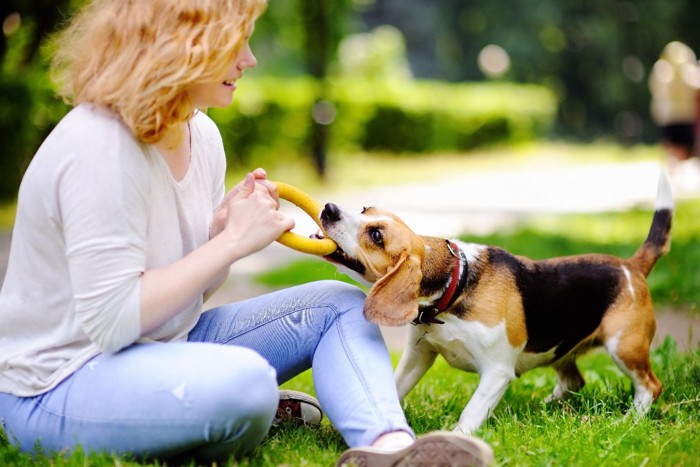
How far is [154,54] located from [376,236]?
1222 millimetres

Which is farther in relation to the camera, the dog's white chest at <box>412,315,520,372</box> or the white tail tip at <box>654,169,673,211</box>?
the white tail tip at <box>654,169,673,211</box>

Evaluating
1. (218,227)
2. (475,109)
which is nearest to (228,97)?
(218,227)

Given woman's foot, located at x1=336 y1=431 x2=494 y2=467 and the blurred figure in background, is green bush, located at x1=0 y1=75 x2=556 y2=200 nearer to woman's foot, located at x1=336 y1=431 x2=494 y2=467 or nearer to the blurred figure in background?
the blurred figure in background

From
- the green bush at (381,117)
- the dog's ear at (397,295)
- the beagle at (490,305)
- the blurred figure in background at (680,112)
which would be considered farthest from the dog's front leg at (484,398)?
the blurred figure in background at (680,112)

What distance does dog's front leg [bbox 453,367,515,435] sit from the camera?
3.31 m

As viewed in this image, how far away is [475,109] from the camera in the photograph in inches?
827

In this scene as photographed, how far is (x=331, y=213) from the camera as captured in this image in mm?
3525

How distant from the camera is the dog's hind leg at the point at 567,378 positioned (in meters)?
3.93

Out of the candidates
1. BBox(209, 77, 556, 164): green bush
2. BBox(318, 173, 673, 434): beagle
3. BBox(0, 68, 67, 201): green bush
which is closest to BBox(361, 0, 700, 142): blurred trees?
BBox(209, 77, 556, 164): green bush

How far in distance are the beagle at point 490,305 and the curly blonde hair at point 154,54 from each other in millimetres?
995

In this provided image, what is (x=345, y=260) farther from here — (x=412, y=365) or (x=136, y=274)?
(x=136, y=274)

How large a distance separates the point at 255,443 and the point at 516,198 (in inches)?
396

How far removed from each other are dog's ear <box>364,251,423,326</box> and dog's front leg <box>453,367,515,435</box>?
0.44 meters

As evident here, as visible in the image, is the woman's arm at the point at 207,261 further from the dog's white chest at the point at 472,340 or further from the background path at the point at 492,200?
the background path at the point at 492,200
